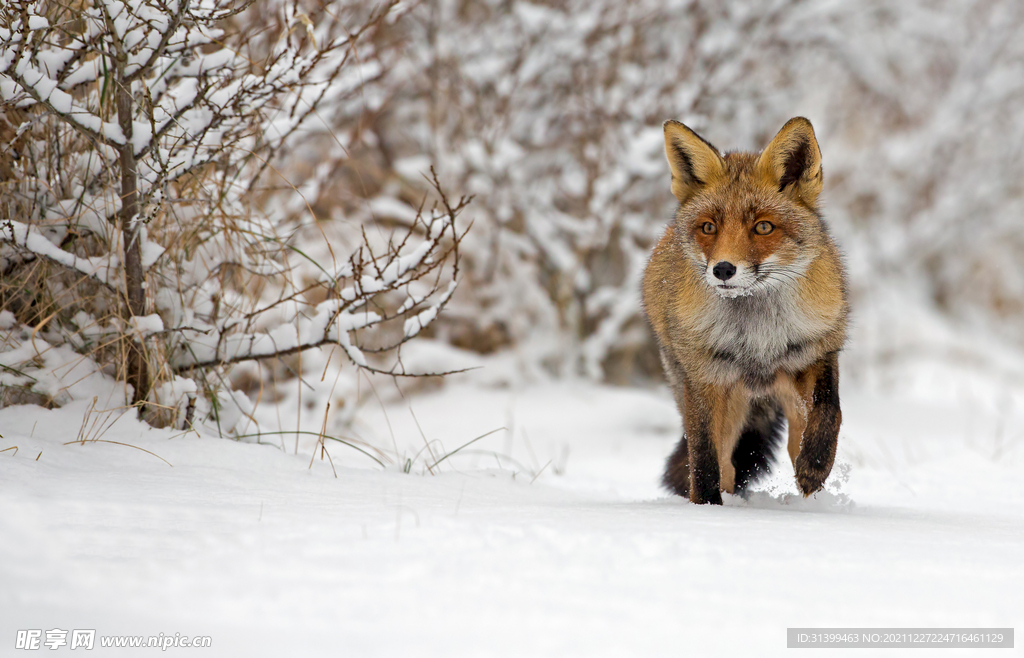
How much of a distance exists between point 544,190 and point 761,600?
708 cm

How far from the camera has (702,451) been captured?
3.11 metres

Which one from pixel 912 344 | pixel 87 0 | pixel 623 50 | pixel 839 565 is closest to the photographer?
pixel 839 565

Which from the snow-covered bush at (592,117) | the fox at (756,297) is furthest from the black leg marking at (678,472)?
the snow-covered bush at (592,117)

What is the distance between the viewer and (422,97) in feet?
26.5

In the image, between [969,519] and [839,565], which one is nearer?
[839,565]

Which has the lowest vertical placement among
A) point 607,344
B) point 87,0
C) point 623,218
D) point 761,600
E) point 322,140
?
point 761,600

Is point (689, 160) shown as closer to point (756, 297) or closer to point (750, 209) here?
point (750, 209)

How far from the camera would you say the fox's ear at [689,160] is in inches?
121

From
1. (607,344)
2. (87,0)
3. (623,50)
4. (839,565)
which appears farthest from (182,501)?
(623,50)

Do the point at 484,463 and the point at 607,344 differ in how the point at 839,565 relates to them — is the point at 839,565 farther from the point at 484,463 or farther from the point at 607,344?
the point at 607,344

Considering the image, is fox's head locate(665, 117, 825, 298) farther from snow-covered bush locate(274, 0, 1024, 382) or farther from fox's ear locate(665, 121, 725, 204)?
snow-covered bush locate(274, 0, 1024, 382)

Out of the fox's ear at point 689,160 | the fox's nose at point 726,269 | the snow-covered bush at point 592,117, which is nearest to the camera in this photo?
the fox's nose at point 726,269

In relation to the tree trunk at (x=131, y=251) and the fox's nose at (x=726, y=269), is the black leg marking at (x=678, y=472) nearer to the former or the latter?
the fox's nose at (x=726, y=269)

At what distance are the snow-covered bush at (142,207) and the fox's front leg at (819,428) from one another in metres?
1.40
